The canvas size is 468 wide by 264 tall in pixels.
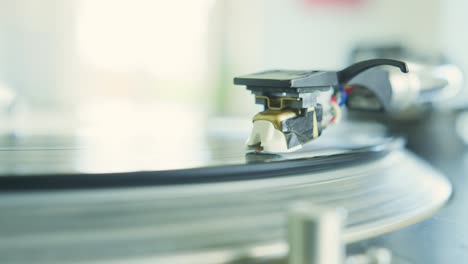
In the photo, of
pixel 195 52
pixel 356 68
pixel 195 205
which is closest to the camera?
pixel 195 205

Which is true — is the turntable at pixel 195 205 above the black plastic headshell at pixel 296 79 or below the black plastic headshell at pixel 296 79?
below

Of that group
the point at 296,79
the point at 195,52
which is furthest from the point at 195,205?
the point at 195,52

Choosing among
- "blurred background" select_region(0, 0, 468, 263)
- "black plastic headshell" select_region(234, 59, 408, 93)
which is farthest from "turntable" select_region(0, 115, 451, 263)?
"blurred background" select_region(0, 0, 468, 263)

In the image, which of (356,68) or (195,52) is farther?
(195,52)

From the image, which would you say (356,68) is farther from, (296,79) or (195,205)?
(195,205)

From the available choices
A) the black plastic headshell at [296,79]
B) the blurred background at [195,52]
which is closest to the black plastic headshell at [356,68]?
the black plastic headshell at [296,79]

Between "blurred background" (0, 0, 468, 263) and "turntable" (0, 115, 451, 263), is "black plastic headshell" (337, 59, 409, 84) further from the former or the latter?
"blurred background" (0, 0, 468, 263)

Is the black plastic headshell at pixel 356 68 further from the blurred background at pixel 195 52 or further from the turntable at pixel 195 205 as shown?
the blurred background at pixel 195 52

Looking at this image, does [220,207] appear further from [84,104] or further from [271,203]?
[84,104]

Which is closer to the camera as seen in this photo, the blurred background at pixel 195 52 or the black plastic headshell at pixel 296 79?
the black plastic headshell at pixel 296 79

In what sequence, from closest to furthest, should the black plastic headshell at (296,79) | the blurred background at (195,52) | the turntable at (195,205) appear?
the turntable at (195,205) → the black plastic headshell at (296,79) → the blurred background at (195,52)

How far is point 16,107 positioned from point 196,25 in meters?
1.44

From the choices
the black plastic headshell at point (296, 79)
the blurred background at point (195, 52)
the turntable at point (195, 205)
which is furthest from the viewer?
the blurred background at point (195, 52)

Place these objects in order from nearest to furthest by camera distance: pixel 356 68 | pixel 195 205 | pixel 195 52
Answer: pixel 195 205
pixel 356 68
pixel 195 52
